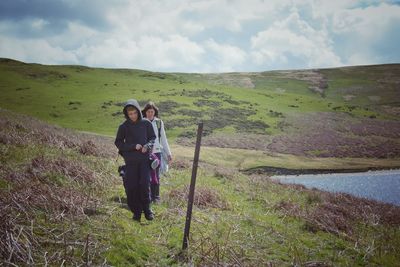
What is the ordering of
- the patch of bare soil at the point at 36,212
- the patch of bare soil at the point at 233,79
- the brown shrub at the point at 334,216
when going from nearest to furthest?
the patch of bare soil at the point at 36,212 → the brown shrub at the point at 334,216 → the patch of bare soil at the point at 233,79

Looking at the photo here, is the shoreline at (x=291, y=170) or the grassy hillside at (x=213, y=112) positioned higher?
the grassy hillside at (x=213, y=112)

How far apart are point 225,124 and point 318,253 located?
175 feet

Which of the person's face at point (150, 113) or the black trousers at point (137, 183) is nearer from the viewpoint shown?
the black trousers at point (137, 183)

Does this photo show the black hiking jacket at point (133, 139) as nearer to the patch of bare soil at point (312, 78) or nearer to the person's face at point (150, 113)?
the person's face at point (150, 113)

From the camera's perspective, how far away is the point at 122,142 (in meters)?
9.60

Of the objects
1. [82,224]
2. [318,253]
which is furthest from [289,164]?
[82,224]

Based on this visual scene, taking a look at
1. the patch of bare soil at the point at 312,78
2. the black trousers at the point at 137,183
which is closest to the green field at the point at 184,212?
the black trousers at the point at 137,183

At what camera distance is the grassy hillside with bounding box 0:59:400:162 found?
55.8 metres

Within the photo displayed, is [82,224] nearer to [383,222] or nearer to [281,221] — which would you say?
[281,221]

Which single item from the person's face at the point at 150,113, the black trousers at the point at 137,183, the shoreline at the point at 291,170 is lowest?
the shoreline at the point at 291,170

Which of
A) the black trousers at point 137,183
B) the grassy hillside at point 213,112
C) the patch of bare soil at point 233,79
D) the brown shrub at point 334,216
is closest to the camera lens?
the black trousers at point 137,183

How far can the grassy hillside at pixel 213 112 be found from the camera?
183 ft

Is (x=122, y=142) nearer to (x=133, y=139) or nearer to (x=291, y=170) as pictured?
(x=133, y=139)

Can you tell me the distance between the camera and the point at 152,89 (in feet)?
290
